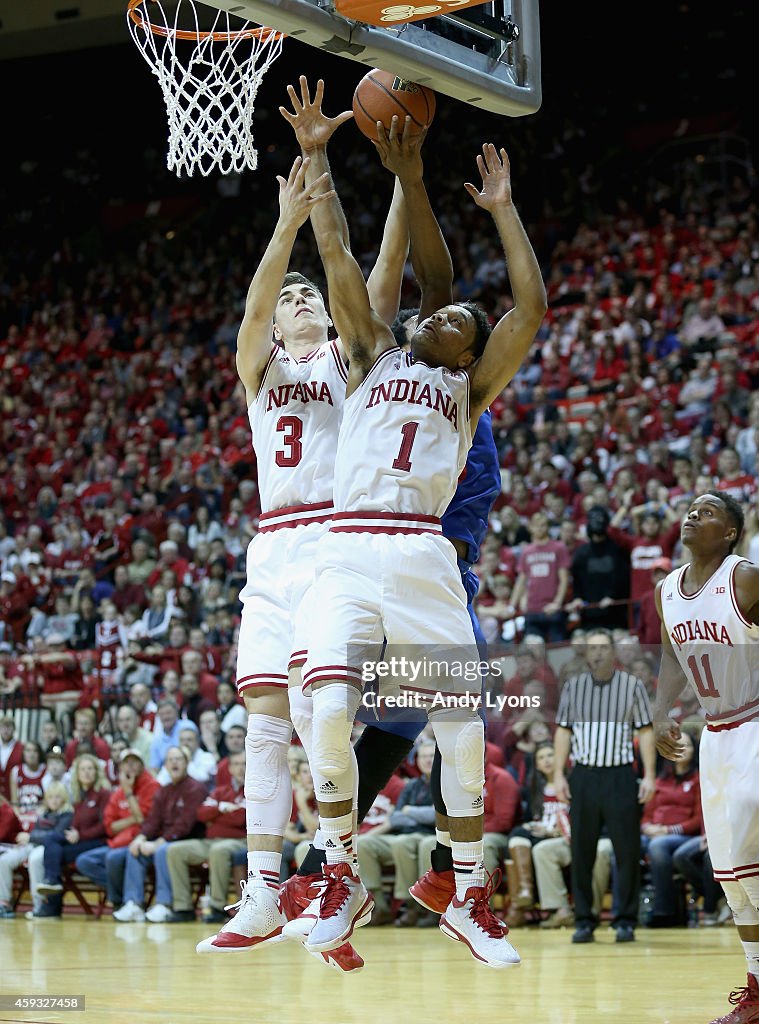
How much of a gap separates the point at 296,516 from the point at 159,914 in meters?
6.85

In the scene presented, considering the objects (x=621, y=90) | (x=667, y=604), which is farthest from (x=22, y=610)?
(x=621, y=90)

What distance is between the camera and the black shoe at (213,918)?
1152 cm

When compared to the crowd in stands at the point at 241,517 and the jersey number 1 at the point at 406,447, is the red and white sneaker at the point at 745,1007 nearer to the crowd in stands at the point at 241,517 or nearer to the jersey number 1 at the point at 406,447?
the jersey number 1 at the point at 406,447

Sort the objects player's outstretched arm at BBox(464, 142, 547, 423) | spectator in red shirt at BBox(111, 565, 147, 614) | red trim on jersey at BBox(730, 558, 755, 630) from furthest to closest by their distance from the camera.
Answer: spectator in red shirt at BBox(111, 565, 147, 614), red trim on jersey at BBox(730, 558, 755, 630), player's outstretched arm at BBox(464, 142, 547, 423)

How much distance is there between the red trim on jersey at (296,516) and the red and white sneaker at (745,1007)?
9.15 ft

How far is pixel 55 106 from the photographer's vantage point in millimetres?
28859

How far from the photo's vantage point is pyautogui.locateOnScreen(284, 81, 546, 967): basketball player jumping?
529 centimetres

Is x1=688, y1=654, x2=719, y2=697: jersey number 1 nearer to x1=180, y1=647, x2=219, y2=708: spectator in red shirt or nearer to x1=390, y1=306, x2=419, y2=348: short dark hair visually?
x1=390, y1=306, x2=419, y2=348: short dark hair

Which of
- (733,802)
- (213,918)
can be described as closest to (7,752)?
(213,918)

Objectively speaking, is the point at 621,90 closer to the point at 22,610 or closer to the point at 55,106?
the point at 55,106

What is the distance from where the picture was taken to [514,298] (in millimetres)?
5754

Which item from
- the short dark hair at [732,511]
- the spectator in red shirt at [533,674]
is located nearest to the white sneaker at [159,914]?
the spectator in red shirt at [533,674]

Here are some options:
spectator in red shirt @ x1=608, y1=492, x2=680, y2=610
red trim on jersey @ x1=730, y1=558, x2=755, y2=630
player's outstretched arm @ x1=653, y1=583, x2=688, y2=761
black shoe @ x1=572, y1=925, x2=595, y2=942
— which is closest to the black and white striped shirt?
black shoe @ x1=572, y1=925, x2=595, y2=942

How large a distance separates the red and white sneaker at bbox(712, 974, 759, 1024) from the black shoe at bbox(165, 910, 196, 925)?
6375 millimetres
